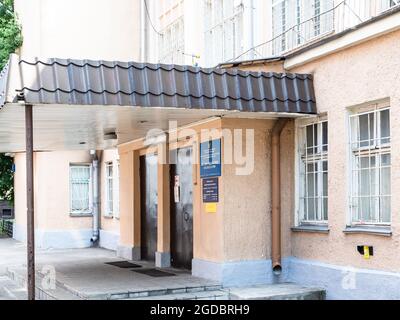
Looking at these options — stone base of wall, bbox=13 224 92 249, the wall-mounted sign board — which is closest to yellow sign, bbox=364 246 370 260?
the wall-mounted sign board

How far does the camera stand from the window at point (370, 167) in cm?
883

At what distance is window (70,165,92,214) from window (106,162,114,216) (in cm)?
100

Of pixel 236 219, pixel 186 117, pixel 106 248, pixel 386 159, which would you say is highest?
pixel 186 117

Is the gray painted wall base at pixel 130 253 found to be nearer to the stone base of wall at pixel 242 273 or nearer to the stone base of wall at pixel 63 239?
the stone base of wall at pixel 242 273

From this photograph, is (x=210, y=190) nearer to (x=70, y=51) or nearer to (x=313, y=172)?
(x=313, y=172)

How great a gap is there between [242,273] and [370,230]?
2.33 metres

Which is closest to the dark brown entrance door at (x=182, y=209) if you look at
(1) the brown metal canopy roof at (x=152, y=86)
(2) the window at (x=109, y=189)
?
(1) the brown metal canopy roof at (x=152, y=86)

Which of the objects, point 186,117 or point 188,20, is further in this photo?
point 188,20

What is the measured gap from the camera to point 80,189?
20094 mm
